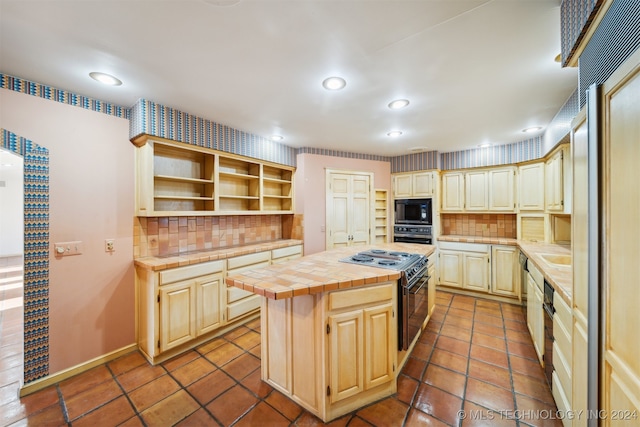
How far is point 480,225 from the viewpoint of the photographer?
13.9ft

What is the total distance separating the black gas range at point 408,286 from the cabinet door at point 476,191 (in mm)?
2269

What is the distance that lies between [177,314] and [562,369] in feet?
9.63

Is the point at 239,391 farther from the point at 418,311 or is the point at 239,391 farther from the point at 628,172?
the point at 628,172

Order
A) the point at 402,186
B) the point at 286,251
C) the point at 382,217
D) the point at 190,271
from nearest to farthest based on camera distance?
the point at 190,271, the point at 286,251, the point at 402,186, the point at 382,217

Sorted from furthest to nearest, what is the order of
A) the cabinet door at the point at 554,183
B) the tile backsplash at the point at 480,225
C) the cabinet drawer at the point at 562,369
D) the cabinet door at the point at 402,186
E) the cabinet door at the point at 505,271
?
the cabinet door at the point at 402,186 → the tile backsplash at the point at 480,225 → the cabinet door at the point at 505,271 → the cabinet door at the point at 554,183 → the cabinet drawer at the point at 562,369

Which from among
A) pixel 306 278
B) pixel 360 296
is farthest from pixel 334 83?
pixel 360 296

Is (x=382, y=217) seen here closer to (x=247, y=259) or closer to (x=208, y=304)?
(x=247, y=259)

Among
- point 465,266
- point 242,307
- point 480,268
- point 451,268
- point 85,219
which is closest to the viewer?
point 85,219

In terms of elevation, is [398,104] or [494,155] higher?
[398,104]

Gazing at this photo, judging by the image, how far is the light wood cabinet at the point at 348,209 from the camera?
4.10 metres

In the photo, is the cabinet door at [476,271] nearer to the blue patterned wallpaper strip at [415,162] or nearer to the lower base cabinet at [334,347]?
the blue patterned wallpaper strip at [415,162]

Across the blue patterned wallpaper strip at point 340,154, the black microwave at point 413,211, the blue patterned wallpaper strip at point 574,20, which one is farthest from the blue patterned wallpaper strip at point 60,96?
the black microwave at point 413,211

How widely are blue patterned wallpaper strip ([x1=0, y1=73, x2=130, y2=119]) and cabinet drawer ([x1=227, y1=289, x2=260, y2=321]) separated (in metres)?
2.22

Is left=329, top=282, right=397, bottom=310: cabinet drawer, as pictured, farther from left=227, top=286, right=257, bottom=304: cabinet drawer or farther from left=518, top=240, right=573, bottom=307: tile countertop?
left=227, top=286, right=257, bottom=304: cabinet drawer
